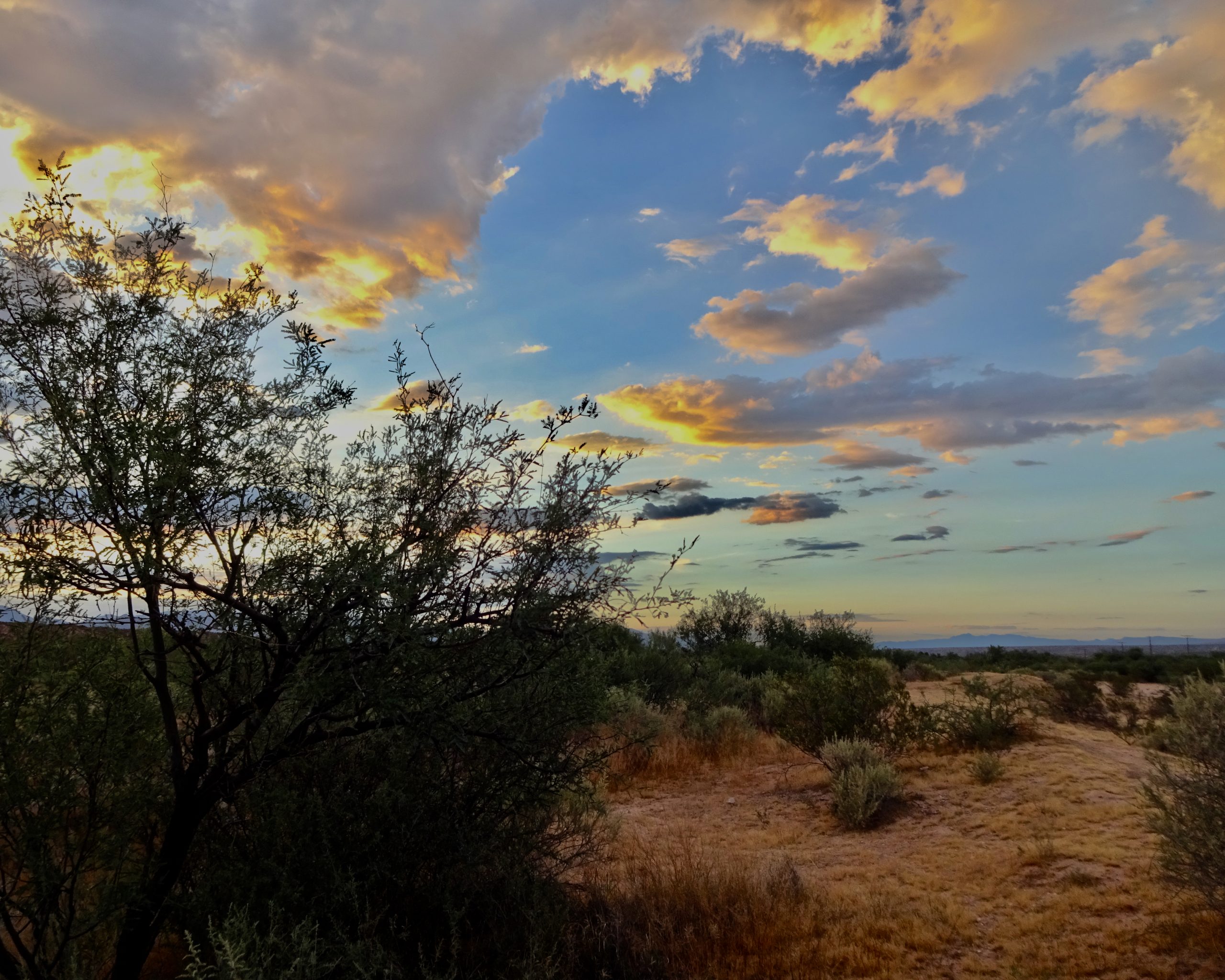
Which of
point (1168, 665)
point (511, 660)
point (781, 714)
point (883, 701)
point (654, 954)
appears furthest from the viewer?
point (1168, 665)

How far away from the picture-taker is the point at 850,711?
13.3 metres

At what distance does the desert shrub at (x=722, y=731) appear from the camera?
15.2 meters

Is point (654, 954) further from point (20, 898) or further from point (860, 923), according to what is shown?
point (20, 898)

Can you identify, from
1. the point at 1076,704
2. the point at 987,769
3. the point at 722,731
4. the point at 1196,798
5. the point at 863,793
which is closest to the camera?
the point at 1196,798

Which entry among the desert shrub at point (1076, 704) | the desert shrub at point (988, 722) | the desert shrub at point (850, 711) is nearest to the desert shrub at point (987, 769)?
the desert shrub at point (988, 722)

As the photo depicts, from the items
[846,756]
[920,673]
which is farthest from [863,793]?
[920,673]

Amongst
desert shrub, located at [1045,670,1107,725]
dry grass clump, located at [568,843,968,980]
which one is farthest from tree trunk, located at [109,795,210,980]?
desert shrub, located at [1045,670,1107,725]

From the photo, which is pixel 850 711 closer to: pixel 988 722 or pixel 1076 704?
pixel 988 722

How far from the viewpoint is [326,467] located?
559 cm

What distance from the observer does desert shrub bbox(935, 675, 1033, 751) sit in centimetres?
1298

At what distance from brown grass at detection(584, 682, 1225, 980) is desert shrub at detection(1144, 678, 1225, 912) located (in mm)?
352

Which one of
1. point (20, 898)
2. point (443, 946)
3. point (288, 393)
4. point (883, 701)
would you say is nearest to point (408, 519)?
point (288, 393)

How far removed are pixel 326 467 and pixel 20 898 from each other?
11.7 feet

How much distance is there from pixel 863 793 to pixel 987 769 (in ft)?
7.30
